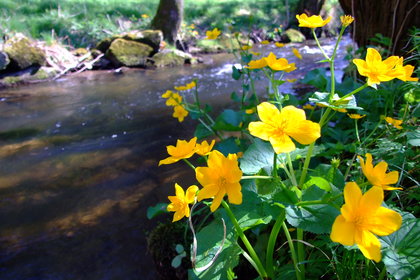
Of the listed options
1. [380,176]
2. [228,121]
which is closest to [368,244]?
[380,176]

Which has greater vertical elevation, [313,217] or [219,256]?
[313,217]

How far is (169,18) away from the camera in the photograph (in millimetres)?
7770

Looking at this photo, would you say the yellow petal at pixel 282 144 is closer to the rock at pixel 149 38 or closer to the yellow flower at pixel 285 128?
the yellow flower at pixel 285 128

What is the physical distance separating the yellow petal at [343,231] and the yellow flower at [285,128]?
0.18 meters

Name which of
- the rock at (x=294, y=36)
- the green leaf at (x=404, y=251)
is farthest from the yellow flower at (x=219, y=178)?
the rock at (x=294, y=36)

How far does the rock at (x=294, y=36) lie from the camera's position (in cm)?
906

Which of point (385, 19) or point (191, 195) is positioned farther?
point (385, 19)

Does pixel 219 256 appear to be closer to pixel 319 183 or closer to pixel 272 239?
pixel 272 239

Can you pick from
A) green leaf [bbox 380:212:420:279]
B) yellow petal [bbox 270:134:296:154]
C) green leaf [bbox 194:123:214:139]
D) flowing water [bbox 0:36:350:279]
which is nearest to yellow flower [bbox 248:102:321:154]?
yellow petal [bbox 270:134:296:154]

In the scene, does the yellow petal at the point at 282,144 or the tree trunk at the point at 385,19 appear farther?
the tree trunk at the point at 385,19

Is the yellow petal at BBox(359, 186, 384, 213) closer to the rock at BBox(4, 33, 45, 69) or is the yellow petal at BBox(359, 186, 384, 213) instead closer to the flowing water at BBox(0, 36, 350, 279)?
the flowing water at BBox(0, 36, 350, 279)

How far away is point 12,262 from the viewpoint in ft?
6.21

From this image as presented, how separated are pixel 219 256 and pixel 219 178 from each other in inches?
12.6

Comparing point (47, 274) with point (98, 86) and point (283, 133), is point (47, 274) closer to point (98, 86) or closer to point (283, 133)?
point (283, 133)
